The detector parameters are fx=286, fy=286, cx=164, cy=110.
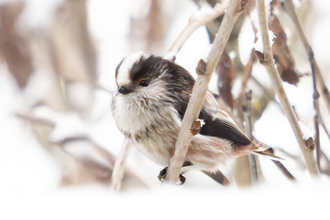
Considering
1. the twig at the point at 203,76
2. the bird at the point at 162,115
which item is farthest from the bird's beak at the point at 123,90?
the twig at the point at 203,76

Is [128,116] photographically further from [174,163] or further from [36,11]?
[36,11]

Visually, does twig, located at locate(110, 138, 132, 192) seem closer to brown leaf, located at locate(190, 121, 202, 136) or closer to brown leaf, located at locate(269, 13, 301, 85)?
brown leaf, located at locate(190, 121, 202, 136)

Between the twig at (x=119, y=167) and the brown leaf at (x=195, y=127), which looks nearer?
the brown leaf at (x=195, y=127)

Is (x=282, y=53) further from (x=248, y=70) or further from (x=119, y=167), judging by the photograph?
(x=119, y=167)

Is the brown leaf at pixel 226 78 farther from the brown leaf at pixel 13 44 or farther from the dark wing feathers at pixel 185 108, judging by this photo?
the brown leaf at pixel 13 44

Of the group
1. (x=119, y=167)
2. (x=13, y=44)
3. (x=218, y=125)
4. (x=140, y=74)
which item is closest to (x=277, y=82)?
(x=218, y=125)

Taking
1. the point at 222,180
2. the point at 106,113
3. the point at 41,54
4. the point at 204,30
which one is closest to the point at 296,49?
the point at 204,30

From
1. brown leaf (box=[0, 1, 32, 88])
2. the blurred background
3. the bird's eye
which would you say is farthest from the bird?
brown leaf (box=[0, 1, 32, 88])
